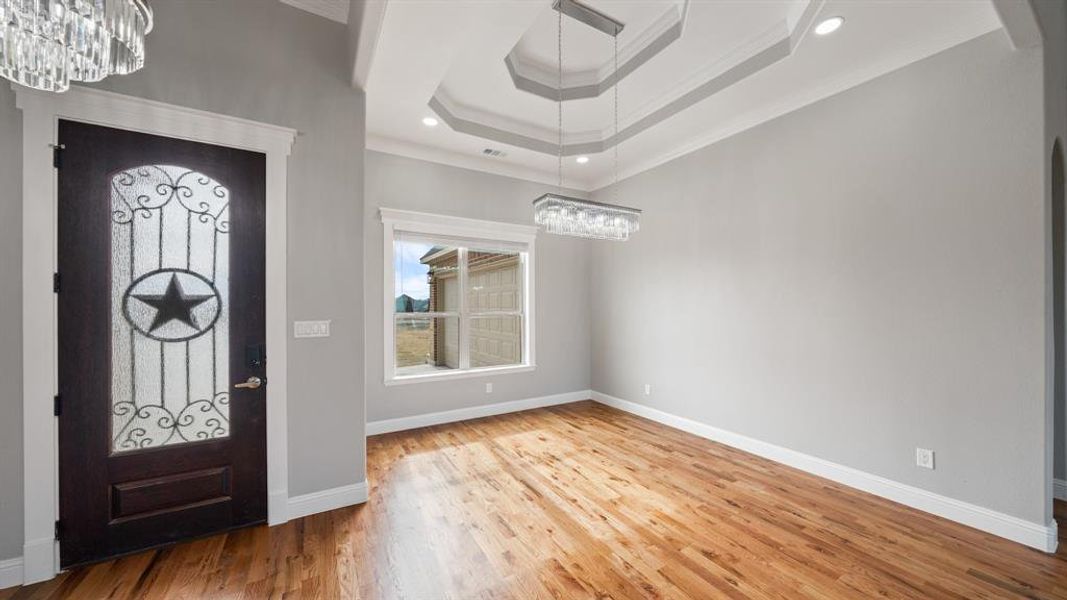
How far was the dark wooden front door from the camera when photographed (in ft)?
6.97

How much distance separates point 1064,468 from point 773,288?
2133 millimetres

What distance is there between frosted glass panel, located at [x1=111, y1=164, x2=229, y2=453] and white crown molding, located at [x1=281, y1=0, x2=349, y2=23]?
130cm

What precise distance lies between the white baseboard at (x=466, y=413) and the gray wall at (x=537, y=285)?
0.06 meters

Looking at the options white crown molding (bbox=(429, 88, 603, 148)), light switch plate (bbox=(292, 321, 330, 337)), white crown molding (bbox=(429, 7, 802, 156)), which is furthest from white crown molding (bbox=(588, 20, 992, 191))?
light switch plate (bbox=(292, 321, 330, 337))

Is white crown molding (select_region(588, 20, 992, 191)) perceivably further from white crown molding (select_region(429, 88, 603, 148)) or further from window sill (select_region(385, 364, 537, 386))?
window sill (select_region(385, 364, 537, 386))

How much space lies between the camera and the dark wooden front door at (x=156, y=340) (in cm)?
212

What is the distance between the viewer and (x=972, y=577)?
206 cm

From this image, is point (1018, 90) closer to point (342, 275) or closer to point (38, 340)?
point (342, 275)

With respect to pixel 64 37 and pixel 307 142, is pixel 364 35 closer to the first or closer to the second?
pixel 307 142

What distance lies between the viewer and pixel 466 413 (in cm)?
476

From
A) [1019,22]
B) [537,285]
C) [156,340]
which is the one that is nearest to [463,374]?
[537,285]

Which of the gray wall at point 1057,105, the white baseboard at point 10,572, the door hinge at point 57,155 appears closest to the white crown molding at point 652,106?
the gray wall at point 1057,105

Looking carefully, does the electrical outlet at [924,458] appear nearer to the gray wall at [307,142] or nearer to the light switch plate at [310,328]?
the gray wall at [307,142]

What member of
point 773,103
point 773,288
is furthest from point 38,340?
point 773,103
